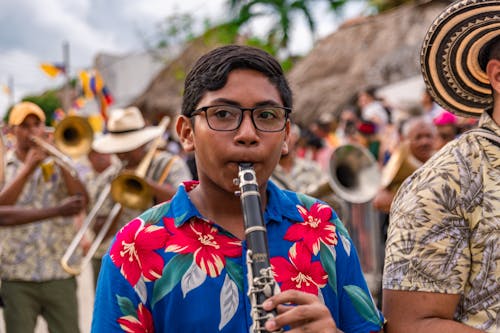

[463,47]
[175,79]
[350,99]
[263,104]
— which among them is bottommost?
[263,104]

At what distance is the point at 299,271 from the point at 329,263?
0.33ft

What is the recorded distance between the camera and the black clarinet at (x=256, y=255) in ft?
5.49

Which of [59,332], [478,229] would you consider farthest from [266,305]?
[59,332]

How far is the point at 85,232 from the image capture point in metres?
6.03

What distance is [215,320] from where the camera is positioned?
1.84 m

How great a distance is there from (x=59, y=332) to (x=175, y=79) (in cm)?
2462

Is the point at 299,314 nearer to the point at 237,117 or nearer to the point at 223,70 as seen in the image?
the point at 237,117

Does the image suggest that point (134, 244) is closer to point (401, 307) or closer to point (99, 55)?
point (401, 307)

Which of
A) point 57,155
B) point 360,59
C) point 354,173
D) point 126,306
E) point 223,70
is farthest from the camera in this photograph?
point 360,59

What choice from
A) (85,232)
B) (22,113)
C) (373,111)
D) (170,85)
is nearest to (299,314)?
(22,113)

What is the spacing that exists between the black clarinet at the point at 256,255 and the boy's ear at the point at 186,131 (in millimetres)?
294

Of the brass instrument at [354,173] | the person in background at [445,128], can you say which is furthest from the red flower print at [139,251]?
the brass instrument at [354,173]

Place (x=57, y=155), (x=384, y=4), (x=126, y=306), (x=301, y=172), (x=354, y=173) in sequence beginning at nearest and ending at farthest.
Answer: (x=126, y=306) → (x=57, y=155) → (x=301, y=172) → (x=354, y=173) → (x=384, y=4)

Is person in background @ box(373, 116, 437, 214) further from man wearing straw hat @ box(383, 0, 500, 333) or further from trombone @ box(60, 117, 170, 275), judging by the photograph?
man wearing straw hat @ box(383, 0, 500, 333)
